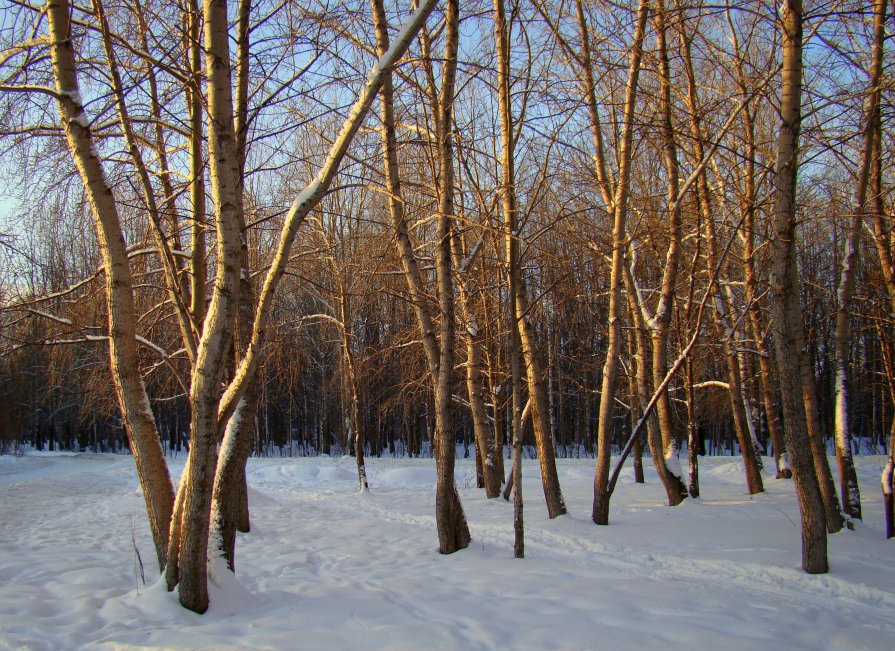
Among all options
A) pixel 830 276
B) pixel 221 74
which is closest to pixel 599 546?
pixel 221 74

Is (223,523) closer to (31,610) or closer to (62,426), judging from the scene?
(31,610)

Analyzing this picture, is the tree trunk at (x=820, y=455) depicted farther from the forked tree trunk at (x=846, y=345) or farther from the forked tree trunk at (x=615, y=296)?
the forked tree trunk at (x=615, y=296)

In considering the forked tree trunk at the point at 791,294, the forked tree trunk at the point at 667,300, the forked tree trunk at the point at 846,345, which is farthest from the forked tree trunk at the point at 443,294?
the forked tree trunk at the point at 846,345

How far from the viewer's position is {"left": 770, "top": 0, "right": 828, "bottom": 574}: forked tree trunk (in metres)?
5.11

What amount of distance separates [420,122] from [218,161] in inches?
178

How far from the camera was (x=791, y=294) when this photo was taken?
5.23m

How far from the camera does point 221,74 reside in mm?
4035

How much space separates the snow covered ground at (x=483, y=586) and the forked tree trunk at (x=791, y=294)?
458mm

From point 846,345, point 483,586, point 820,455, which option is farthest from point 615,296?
point 483,586

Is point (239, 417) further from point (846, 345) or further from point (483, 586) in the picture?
point (846, 345)

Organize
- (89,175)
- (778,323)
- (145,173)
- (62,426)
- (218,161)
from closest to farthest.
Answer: (218,161) < (89,175) < (778,323) < (145,173) < (62,426)

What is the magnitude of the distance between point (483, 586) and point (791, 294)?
3531 mm

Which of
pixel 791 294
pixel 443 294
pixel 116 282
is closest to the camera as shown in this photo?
pixel 116 282

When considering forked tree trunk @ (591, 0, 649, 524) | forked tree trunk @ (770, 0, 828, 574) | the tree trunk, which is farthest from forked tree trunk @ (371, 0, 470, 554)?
the tree trunk
